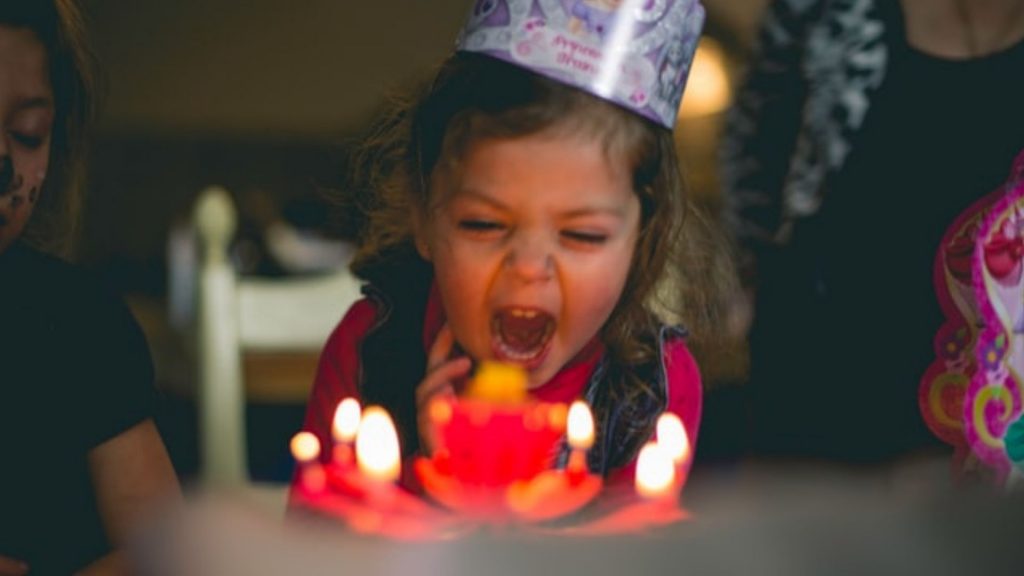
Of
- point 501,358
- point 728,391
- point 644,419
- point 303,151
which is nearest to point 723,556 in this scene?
point 501,358

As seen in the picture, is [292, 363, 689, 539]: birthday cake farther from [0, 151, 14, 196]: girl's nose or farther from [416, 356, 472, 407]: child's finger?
[0, 151, 14, 196]: girl's nose

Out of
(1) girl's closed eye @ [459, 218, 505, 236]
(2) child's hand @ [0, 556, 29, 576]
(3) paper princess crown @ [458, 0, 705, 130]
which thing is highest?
(3) paper princess crown @ [458, 0, 705, 130]

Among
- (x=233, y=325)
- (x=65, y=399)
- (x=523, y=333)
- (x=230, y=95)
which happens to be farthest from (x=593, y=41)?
(x=230, y=95)

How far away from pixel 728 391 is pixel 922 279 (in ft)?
4.43

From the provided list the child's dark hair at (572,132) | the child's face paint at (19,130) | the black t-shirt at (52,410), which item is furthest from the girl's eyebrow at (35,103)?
the child's dark hair at (572,132)

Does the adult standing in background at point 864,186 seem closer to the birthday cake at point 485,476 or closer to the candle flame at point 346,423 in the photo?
the birthday cake at point 485,476

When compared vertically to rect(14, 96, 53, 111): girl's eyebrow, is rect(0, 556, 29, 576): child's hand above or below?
below

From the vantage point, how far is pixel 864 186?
1.12m

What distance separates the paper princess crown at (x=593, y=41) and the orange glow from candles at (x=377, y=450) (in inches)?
12.9

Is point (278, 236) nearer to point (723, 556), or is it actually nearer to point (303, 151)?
point (303, 151)

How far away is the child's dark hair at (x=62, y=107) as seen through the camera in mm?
877

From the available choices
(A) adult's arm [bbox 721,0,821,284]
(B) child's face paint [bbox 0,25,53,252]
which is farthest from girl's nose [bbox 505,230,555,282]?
(A) adult's arm [bbox 721,0,821,284]

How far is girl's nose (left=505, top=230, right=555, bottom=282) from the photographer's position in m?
0.81

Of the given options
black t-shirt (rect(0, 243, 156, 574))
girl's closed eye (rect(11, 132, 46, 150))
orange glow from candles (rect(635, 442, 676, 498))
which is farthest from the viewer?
black t-shirt (rect(0, 243, 156, 574))
